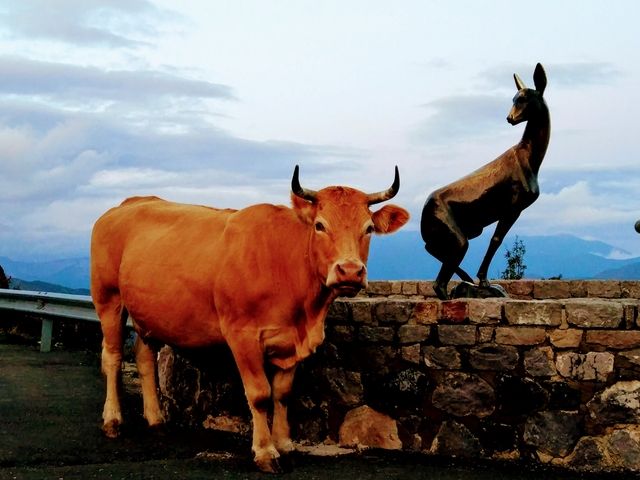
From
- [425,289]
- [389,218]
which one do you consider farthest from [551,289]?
[389,218]

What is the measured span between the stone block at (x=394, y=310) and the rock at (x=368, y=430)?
0.76 meters

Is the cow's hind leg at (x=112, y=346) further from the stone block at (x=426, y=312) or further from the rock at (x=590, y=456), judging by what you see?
the rock at (x=590, y=456)

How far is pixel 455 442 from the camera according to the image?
6086 millimetres

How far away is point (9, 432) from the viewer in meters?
6.58

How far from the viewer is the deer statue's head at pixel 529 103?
23.8 feet

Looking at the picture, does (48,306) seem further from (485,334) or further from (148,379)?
(485,334)

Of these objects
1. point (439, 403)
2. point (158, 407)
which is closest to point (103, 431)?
point (158, 407)

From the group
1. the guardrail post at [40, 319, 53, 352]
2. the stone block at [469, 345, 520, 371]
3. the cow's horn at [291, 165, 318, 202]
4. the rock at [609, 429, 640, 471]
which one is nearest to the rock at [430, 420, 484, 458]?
the stone block at [469, 345, 520, 371]

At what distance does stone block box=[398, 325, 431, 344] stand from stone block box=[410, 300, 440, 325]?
0.05 meters

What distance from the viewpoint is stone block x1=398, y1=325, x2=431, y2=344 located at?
20.5 feet

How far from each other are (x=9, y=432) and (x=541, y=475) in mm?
4330

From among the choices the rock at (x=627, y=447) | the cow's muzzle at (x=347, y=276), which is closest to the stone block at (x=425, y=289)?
the rock at (x=627, y=447)

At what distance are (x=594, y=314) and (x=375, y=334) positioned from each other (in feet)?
5.63

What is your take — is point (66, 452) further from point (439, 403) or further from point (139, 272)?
point (439, 403)
